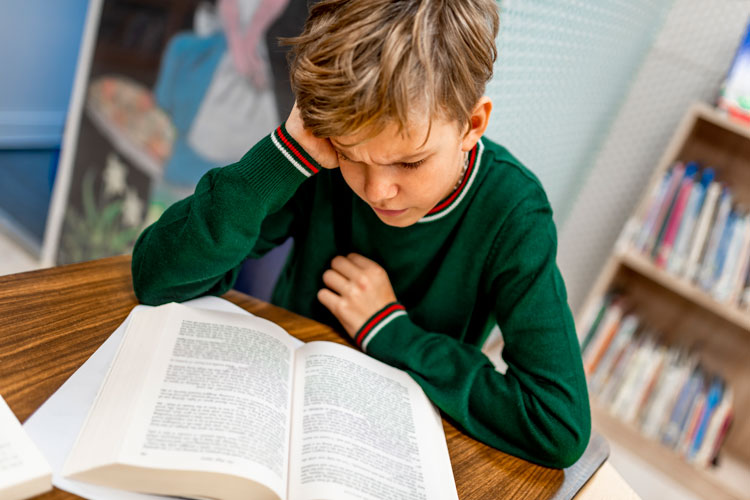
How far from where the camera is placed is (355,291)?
844 millimetres

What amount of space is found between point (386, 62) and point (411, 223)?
265 mm

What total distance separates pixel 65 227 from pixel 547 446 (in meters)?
1.85

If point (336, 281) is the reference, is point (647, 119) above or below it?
above

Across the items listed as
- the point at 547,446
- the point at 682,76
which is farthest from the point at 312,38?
the point at 682,76

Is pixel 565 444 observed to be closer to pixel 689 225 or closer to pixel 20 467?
pixel 20 467

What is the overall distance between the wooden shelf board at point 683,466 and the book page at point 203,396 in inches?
59.9

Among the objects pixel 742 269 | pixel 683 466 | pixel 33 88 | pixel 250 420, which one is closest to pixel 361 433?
pixel 250 420

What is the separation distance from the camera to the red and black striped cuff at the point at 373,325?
0.80 metres

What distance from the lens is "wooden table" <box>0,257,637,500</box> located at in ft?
1.93

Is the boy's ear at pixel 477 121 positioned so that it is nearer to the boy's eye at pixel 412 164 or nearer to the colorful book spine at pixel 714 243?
the boy's eye at pixel 412 164

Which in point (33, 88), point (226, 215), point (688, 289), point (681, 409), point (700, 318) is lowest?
point (33, 88)

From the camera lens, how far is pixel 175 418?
0.54 m

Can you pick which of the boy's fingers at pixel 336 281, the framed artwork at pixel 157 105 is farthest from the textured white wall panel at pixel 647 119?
the boy's fingers at pixel 336 281

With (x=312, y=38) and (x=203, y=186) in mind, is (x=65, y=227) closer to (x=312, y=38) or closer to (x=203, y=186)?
(x=203, y=186)
